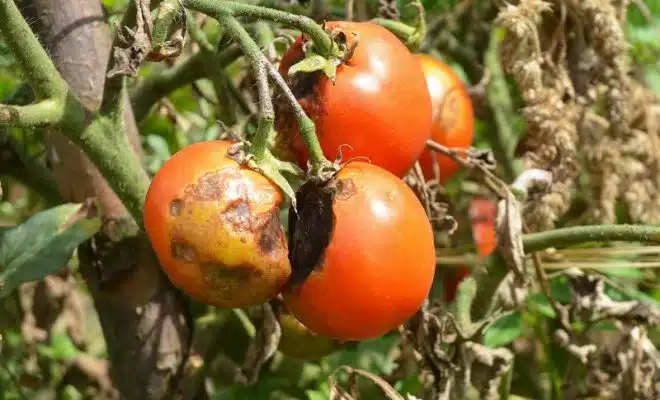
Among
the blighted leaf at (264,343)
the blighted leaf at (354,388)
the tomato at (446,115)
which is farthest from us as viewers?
the tomato at (446,115)

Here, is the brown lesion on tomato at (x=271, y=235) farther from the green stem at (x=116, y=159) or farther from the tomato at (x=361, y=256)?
the green stem at (x=116, y=159)

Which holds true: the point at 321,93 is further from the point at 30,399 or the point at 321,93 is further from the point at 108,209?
the point at 30,399

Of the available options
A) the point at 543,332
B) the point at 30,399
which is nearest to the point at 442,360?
the point at 543,332

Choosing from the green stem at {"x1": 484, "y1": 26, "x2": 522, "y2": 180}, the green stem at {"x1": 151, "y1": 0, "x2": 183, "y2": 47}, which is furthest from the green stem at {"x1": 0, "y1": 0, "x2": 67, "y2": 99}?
the green stem at {"x1": 484, "y1": 26, "x2": 522, "y2": 180}

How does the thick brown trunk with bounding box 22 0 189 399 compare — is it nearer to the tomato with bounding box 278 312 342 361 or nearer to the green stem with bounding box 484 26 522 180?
the tomato with bounding box 278 312 342 361

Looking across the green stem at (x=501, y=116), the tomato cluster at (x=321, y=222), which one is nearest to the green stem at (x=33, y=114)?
the tomato cluster at (x=321, y=222)
